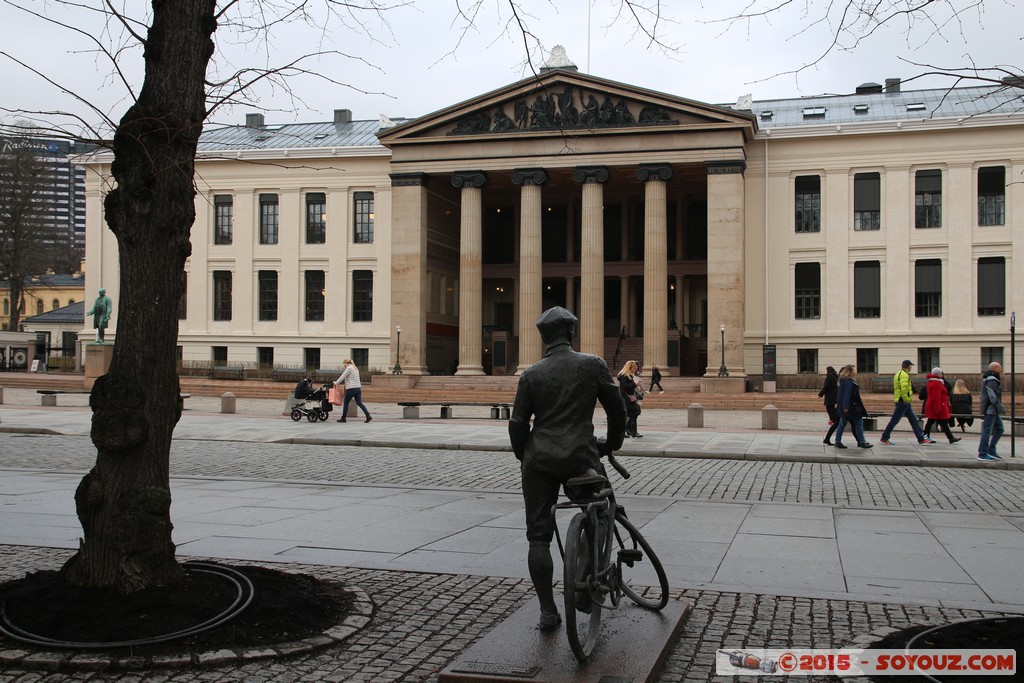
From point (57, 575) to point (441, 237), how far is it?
5427 centimetres

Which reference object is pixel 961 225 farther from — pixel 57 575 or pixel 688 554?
pixel 57 575

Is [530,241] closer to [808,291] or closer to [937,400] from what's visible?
[808,291]

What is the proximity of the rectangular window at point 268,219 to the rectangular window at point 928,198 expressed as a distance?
37.0 meters

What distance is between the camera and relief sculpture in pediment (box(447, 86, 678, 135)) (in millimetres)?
50781

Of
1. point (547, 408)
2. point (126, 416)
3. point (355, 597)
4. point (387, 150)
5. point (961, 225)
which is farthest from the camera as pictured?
point (387, 150)

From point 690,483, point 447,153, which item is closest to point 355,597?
point 690,483

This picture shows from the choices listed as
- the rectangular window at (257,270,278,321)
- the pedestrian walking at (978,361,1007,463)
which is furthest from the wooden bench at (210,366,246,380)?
the pedestrian walking at (978,361,1007,463)

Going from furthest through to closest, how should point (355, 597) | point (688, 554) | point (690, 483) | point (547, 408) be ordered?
1. point (690, 483)
2. point (688, 554)
3. point (355, 597)
4. point (547, 408)

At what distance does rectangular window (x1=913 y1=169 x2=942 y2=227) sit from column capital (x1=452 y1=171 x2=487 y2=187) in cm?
2288

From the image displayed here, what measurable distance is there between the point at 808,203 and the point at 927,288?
7.62m

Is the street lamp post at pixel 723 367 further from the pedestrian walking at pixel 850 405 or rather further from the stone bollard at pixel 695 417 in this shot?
the pedestrian walking at pixel 850 405

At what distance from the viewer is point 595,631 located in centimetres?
552

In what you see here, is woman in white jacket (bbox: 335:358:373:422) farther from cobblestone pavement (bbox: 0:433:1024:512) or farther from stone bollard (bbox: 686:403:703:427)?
stone bollard (bbox: 686:403:703:427)

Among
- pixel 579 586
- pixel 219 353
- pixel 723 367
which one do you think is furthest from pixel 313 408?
pixel 219 353
